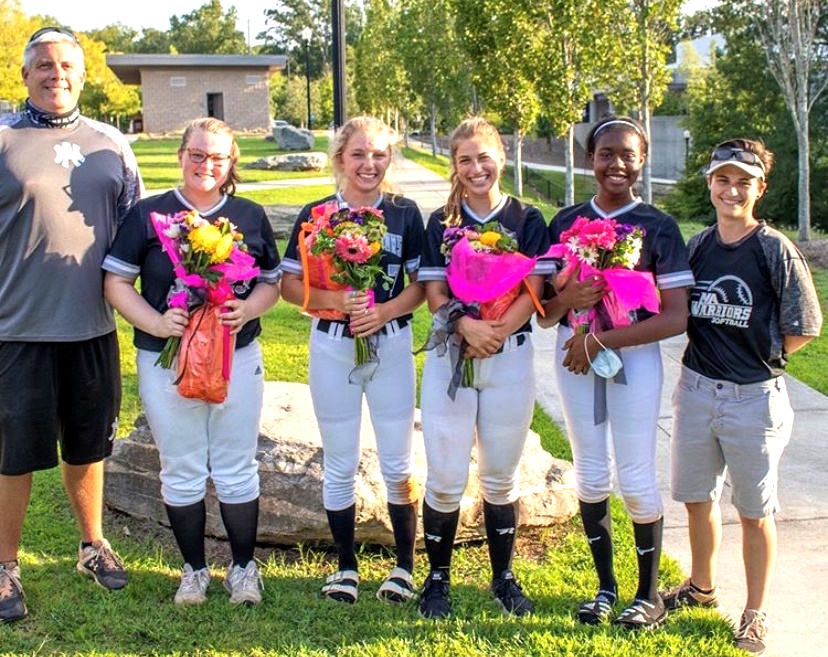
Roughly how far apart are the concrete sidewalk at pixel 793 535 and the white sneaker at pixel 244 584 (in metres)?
1.99

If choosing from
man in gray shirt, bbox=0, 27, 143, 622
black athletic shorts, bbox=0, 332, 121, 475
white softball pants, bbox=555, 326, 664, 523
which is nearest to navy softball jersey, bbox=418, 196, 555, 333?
white softball pants, bbox=555, 326, 664, 523

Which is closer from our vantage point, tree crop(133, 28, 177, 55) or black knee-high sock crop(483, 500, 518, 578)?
black knee-high sock crop(483, 500, 518, 578)

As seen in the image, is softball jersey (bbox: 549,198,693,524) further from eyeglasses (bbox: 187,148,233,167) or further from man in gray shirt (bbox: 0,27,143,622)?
man in gray shirt (bbox: 0,27,143,622)

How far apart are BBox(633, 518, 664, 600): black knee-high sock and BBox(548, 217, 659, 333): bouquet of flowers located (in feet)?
2.82

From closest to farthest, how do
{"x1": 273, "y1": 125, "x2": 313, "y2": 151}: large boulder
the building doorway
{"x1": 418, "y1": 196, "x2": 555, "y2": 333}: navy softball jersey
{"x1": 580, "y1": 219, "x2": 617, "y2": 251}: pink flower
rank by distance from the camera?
{"x1": 580, "y1": 219, "x2": 617, "y2": 251}: pink flower < {"x1": 418, "y1": 196, "x2": 555, "y2": 333}: navy softball jersey < {"x1": 273, "y1": 125, "x2": 313, "y2": 151}: large boulder < the building doorway

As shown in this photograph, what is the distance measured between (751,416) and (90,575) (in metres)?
3.04

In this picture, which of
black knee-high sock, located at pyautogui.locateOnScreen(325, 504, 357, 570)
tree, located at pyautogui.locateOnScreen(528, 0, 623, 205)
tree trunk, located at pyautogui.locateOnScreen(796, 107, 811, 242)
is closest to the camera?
black knee-high sock, located at pyautogui.locateOnScreen(325, 504, 357, 570)

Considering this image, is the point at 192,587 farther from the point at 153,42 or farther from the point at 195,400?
the point at 153,42

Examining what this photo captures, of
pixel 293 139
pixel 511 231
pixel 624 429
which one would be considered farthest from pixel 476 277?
pixel 293 139

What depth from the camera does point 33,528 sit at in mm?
4770

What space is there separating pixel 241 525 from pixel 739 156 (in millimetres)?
2591

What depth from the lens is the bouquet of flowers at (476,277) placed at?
11.7 ft

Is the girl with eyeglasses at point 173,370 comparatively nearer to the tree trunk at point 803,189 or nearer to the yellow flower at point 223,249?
the yellow flower at point 223,249

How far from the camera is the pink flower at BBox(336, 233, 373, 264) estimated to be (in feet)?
11.8
